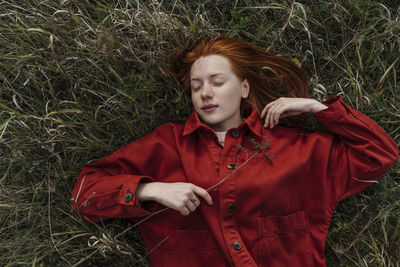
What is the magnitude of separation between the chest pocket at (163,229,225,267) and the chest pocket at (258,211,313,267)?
1.00 ft

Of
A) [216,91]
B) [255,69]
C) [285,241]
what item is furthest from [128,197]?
[255,69]

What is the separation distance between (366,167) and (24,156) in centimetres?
253

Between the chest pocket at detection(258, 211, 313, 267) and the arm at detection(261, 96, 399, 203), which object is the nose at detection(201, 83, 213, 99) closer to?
the arm at detection(261, 96, 399, 203)

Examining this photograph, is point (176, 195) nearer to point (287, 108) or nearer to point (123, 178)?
point (123, 178)

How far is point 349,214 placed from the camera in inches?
118

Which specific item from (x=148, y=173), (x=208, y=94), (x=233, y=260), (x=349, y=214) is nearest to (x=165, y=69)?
(x=208, y=94)

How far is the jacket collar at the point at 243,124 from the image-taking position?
2.57 m

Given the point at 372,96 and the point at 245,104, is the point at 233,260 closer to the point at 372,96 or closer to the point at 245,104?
the point at 245,104

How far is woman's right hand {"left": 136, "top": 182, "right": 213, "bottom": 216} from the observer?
7.66ft

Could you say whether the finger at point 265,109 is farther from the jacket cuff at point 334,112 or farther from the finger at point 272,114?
the jacket cuff at point 334,112

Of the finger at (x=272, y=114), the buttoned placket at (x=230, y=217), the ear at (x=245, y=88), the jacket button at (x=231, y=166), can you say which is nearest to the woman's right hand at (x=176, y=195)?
the buttoned placket at (x=230, y=217)

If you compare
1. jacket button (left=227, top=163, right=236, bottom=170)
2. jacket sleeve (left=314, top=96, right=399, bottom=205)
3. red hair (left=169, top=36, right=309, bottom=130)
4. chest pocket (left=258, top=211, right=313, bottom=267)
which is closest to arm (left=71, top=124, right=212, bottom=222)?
jacket button (left=227, top=163, right=236, bottom=170)

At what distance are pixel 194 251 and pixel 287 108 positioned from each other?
119cm

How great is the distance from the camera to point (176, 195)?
7.70ft
